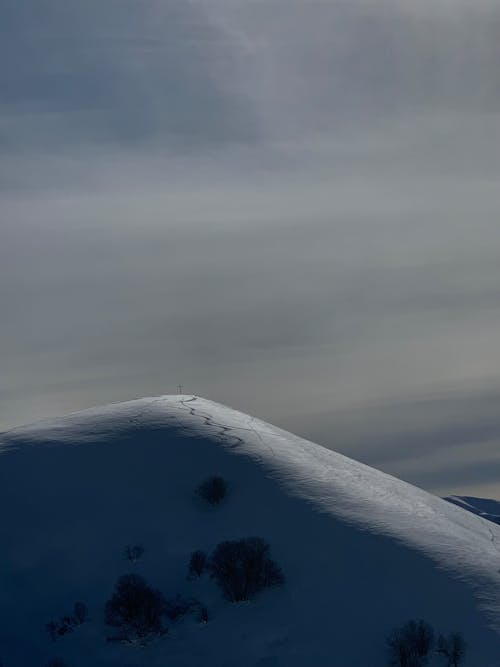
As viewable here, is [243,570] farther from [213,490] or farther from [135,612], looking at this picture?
A: [213,490]

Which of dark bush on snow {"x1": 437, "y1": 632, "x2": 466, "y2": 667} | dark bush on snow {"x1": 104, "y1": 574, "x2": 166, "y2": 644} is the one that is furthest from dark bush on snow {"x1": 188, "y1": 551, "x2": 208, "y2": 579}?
dark bush on snow {"x1": 437, "y1": 632, "x2": 466, "y2": 667}

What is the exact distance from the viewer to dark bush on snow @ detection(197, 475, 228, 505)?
270 feet

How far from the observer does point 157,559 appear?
7569cm

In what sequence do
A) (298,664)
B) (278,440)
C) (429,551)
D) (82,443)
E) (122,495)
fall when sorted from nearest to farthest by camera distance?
(298,664), (429,551), (122,495), (82,443), (278,440)

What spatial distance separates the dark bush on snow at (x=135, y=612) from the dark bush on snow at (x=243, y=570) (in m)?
4.60

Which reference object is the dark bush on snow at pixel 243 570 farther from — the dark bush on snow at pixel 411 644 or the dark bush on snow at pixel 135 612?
the dark bush on snow at pixel 411 644

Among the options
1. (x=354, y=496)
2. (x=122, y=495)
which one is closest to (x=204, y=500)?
(x=122, y=495)

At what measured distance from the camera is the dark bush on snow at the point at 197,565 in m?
74.0

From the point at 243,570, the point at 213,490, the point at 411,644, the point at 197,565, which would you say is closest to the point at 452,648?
the point at 411,644

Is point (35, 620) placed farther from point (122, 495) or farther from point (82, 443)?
point (82, 443)

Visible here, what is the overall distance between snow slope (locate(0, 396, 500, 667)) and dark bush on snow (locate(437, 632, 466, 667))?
0.80m

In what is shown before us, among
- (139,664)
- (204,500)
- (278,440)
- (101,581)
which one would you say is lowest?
(139,664)

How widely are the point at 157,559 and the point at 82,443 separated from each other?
1947 centimetres

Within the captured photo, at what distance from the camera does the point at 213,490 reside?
271 feet
